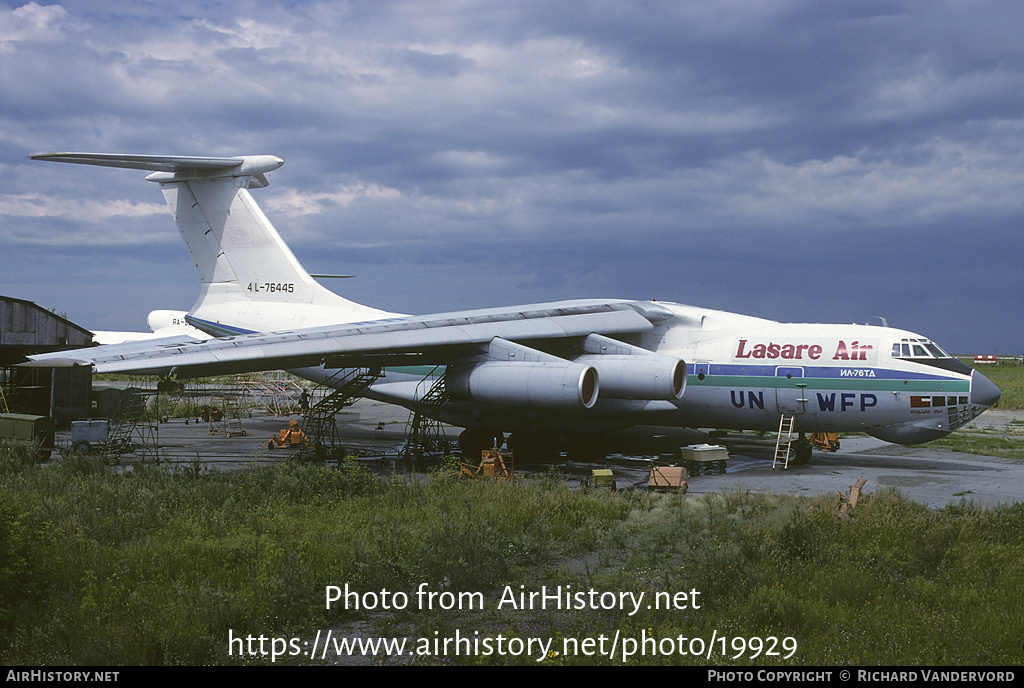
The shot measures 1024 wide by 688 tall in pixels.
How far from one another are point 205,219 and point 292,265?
2629 millimetres

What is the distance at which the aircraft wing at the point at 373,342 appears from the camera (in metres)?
12.4

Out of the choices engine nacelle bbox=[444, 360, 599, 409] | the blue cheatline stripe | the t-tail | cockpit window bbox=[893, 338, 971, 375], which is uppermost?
the t-tail

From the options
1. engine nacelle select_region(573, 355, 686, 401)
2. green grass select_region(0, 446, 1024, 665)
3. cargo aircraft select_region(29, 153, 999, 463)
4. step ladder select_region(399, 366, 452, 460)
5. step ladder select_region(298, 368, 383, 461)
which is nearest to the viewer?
green grass select_region(0, 446, 1024, 665)

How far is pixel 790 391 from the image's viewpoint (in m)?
14.6

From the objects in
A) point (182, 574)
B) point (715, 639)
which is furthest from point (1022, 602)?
point (182, 574)

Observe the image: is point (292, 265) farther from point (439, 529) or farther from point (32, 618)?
point (32, 618)

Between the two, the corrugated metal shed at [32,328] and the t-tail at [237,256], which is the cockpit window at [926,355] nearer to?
the t-tail at [237,256]

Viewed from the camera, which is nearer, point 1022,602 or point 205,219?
point 1022,602

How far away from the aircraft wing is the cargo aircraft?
40mm

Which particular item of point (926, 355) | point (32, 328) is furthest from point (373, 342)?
point (32, 328)

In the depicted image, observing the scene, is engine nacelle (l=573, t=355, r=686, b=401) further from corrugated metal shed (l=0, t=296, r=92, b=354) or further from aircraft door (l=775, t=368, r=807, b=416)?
corrugated metal shed (l=0, t=296, r=92, b=354)

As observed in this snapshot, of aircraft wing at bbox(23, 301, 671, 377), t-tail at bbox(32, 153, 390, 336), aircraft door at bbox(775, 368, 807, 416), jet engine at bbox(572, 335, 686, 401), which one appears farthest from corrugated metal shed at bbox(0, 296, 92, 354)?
aircraft door at bbox(775, 368, 807, 416)

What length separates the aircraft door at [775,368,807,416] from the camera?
14484 millimetres
